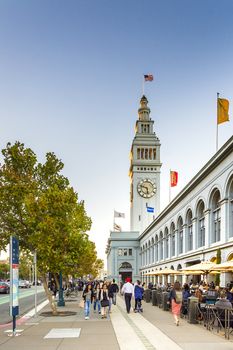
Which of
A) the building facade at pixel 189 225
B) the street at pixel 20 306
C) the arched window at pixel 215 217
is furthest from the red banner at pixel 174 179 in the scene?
the arched window at pixel 215 217

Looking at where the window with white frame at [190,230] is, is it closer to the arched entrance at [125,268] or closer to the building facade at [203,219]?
the building facade at [203,219]

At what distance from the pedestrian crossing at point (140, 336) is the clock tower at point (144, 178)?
87.1m

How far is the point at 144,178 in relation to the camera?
111188 millimetres

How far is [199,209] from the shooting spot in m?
43.4

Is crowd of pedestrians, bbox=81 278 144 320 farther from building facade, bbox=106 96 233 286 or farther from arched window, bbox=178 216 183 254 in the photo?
arched window, bbox=178 216 183 254

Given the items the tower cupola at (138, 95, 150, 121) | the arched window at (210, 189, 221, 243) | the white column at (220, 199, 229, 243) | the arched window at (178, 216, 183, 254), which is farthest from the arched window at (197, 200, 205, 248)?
the tower cupola at (138, 95, 150, 121)

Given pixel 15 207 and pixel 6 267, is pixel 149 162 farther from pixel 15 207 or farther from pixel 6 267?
pixel 15 207

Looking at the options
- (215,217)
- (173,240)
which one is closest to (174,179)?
(173,240)

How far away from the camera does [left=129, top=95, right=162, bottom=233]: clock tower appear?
110 m

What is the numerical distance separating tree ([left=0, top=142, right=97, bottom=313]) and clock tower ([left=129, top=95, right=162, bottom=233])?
81.6m

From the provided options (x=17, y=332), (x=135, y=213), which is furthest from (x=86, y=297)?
(x=135, y=213)

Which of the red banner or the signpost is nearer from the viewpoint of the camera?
the signpost

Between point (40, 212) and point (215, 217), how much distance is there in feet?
58.2

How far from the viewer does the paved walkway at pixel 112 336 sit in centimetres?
1418
